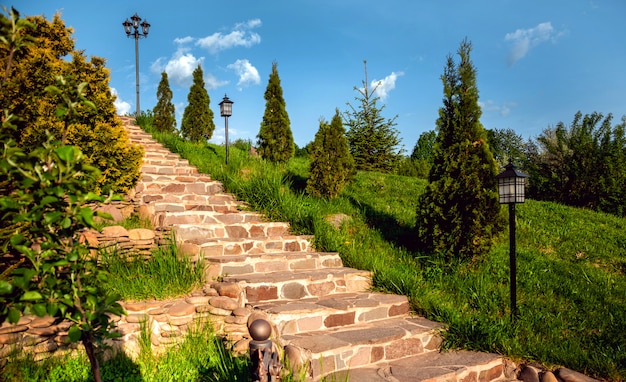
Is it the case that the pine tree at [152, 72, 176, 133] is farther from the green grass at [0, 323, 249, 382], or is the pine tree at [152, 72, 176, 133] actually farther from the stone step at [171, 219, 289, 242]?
the green grass at [0, 323, 249, 382]

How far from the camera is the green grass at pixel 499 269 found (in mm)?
4211

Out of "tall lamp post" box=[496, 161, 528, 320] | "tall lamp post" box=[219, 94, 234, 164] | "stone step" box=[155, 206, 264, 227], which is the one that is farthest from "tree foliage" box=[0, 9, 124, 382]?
"tall lamp post" box=[219, 94, 234, 164]

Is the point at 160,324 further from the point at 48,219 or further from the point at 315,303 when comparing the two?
the point at 48,219

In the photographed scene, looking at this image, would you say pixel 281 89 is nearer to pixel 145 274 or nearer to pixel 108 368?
pixel 145 274

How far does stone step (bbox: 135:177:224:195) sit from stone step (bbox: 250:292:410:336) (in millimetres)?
4048

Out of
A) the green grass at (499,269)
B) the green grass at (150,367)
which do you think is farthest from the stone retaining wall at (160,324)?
the green grass at (499,269)

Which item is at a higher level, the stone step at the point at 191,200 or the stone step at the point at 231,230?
the stone step at the point at 191,200

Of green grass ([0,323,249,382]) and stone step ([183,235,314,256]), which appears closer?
green grass ([0,323,249,382])

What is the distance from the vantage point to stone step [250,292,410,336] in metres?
4.25

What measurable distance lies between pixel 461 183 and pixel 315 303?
2.77 metres

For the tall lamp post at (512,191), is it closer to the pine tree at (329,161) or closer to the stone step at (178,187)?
the pine tree at (329,161)

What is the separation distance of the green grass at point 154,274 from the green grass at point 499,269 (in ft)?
7.62

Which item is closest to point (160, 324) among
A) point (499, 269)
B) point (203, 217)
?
point (203, 217)

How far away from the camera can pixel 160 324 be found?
4.07 meters
